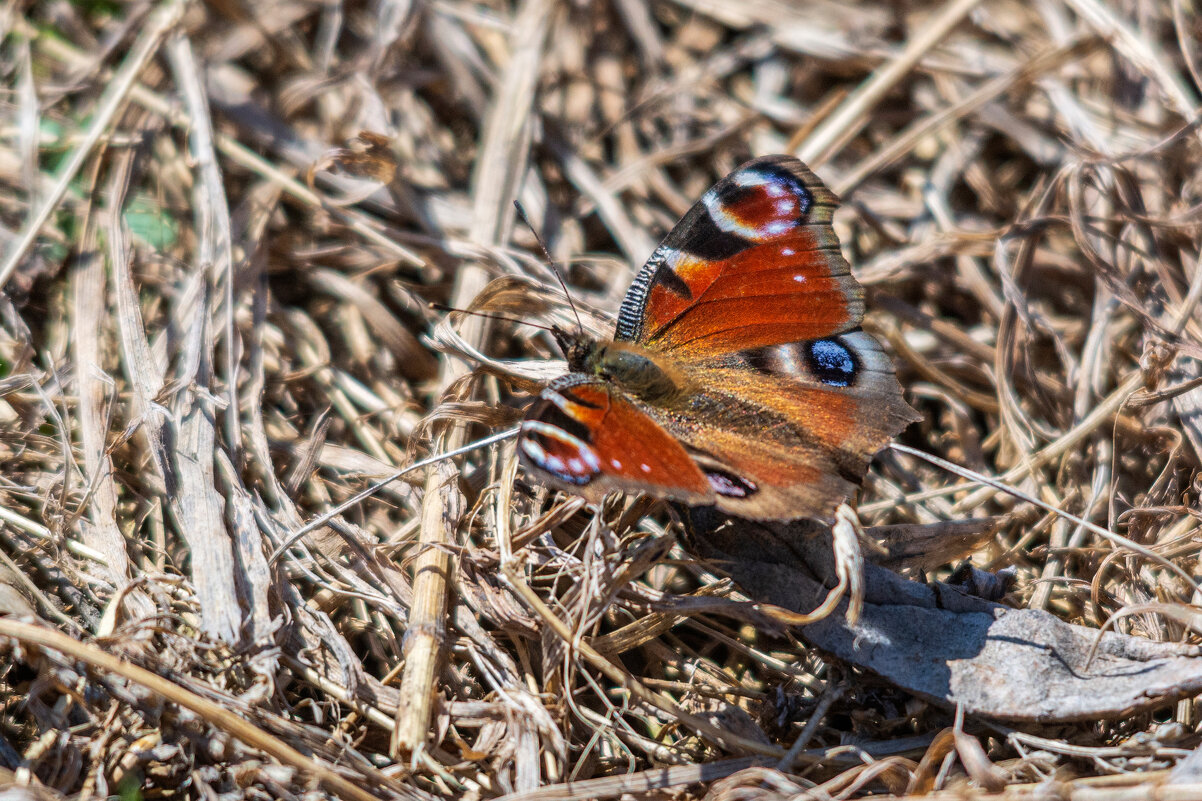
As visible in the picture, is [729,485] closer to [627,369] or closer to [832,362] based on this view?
[627,369]

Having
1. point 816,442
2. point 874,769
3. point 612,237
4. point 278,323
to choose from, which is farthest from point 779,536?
point 278,323

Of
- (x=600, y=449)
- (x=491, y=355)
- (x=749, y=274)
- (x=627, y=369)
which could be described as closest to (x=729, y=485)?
(x=600, y=449)

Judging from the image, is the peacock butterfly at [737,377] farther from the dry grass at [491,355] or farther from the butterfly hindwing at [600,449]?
the dry grass at [491,355]

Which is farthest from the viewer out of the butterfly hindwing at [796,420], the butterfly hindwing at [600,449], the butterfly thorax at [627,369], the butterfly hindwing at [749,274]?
the butterfly hindwing at [749,274]

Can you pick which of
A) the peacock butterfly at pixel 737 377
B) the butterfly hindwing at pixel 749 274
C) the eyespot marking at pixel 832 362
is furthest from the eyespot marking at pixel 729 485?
A: the butterfly hindwing at pixel 749 274

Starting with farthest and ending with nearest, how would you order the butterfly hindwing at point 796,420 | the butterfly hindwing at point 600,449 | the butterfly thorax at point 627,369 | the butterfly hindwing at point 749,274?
the butterfly hindwing at point 749,274 < the butterfly thorax at point 627,369 < the butterfly hindwing at point 796,420 < the butterfly hindwing at point 600,449

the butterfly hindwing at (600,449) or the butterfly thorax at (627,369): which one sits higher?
the butterfly thorax at (627,369)
